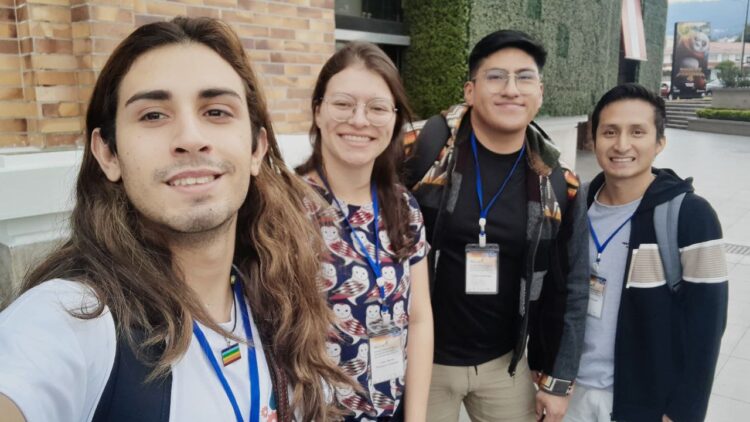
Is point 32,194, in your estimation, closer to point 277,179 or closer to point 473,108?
point 277,179

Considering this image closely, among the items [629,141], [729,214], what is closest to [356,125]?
[629,141]

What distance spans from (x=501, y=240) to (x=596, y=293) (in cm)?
46

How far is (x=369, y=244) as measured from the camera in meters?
1.75

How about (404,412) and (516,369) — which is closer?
(404,412)

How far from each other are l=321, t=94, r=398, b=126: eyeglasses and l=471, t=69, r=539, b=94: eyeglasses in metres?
0.61

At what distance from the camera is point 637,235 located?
2.08 metres

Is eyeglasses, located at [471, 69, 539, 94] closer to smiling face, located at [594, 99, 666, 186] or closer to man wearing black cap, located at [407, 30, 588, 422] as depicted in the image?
man wearing black cap, located at [407, 30, 588, 422]

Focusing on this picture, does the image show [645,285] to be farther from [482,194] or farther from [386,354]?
[386,354]

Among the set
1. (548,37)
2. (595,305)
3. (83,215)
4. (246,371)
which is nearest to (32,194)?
(83,215)

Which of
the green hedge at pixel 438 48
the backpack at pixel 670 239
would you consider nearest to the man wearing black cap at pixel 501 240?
the backpack at pixel 670 239

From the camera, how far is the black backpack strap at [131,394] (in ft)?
3.17

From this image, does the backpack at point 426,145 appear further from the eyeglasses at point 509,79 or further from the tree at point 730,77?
the tree at point 730,77

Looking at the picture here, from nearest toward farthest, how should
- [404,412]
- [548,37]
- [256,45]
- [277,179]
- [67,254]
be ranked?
[67,254], [277,179], [404,412], [256,45], [548,37]

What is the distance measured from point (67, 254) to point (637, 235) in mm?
1958
